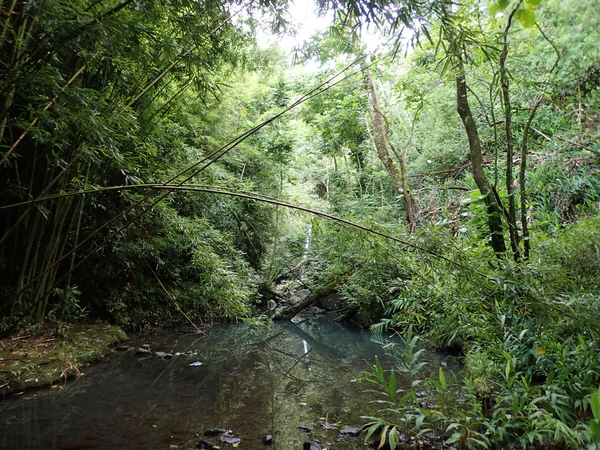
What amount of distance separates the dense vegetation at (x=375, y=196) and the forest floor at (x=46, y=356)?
0.22 meters

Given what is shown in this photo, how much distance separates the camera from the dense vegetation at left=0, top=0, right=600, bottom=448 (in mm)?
2186

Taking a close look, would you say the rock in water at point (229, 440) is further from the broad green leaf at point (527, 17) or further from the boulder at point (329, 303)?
the boulder at point (329, 303)

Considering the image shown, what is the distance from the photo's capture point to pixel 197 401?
125 inches

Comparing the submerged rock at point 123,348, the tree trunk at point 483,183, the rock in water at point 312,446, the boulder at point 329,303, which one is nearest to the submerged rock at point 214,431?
the rock in water at point 312,446

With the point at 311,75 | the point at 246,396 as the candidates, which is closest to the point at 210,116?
the point at 311,75

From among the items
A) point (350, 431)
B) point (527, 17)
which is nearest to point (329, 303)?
point (350, 431)

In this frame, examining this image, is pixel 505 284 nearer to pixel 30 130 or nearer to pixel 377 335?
pixel 30 130

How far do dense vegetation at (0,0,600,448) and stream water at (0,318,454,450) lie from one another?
1.70 feet

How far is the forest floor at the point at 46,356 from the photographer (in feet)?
10.8

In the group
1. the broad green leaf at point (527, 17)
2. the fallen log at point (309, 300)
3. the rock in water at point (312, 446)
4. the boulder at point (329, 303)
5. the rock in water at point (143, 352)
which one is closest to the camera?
the broad green leaf at point (527, 17)

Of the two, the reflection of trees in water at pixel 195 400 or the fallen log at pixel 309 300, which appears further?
the fallen log at pixel 309 300

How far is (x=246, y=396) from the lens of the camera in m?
3.33

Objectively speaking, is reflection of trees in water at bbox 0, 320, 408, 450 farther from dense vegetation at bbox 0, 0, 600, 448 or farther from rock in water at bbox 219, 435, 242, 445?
dense vegetation at bbox 0, 0, 600, 448

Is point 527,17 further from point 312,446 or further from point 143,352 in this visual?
point 143,352
